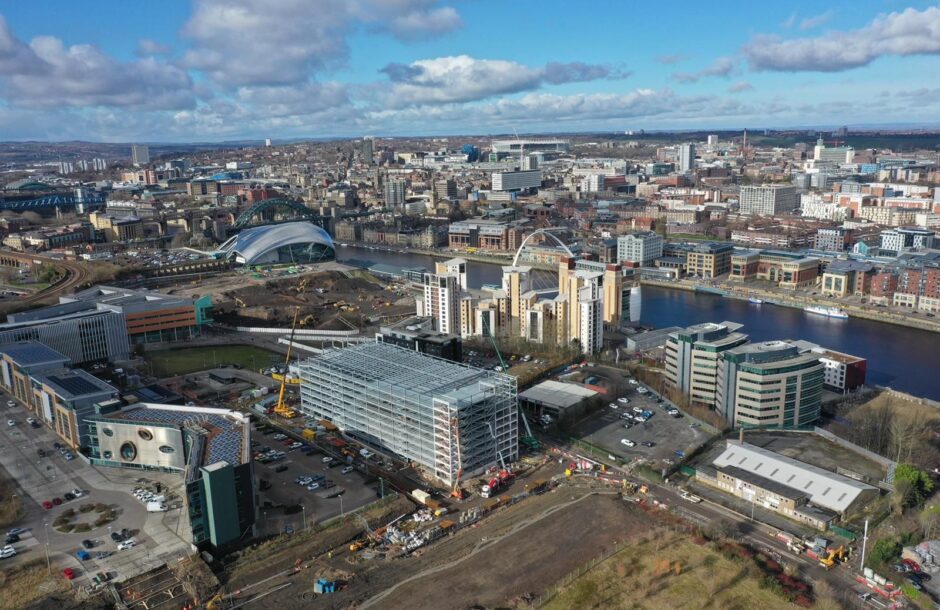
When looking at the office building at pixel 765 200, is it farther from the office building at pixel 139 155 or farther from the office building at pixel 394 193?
the office building at pixel 139 155

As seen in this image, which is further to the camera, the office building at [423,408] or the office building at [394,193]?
the office building at [394,193]

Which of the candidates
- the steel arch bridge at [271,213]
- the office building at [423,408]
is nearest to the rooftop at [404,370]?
the office building at [423,408]

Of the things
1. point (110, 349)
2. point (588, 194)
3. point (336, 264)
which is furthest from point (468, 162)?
point (110, 349)

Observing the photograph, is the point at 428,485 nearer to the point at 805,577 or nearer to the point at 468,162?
the point at 805,577

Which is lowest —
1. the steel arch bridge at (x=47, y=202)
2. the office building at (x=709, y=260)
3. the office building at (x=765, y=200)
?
the office building at (x=709, y=260)

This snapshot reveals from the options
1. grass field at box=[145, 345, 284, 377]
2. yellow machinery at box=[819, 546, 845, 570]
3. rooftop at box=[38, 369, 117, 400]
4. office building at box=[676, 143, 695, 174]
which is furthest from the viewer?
office building at box=[676, 143, 695, 174]

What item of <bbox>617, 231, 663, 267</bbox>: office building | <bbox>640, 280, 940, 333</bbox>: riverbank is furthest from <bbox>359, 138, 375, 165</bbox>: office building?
<bbox>640, 280, 940, 333</bbox>: riverbank

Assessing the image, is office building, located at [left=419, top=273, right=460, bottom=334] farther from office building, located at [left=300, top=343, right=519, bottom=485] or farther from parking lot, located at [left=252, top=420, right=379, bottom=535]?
parking lot, located at [left=252, top=420, right=379, bottom=535]
